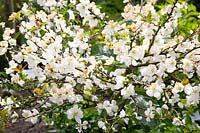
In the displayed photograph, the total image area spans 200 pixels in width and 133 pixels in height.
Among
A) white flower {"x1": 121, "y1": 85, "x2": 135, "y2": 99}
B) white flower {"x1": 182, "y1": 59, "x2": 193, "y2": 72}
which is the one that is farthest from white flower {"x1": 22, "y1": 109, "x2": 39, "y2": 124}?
white flower {"x1": 182, "y1": 59, "x2": 193, "y2": 72}

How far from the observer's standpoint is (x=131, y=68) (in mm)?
2020

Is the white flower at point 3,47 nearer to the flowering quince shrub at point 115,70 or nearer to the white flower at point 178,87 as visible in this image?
the flowering quince shrub at point 115,70

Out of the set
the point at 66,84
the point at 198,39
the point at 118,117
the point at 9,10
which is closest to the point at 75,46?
the point at 66,84

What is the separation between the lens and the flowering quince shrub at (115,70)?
6.06ft

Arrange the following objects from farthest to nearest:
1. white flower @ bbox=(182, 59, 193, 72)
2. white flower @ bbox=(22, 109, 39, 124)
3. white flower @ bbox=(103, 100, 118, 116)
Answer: white flower @ bbox=(22, 109, 39, 124)
white flower @ bbox=(103, 100, 118, 116)
white flower @ bbox=(182, 59, 193, 72)

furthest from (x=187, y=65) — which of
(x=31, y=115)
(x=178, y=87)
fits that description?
(x=31, y=115)

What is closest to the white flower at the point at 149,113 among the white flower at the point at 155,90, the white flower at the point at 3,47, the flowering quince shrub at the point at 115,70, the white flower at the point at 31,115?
the flowering quince shrub at the point at 115,70

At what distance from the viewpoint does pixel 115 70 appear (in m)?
1.98

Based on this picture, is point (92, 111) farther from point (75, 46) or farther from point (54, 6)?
point (54, 6)

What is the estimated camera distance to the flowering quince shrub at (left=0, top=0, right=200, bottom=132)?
6.06 feet

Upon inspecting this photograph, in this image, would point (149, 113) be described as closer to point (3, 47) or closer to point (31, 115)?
point (31, 115)

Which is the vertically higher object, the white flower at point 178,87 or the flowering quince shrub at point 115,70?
the flowering quince shrub at point 115,70

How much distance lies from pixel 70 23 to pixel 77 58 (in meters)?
0.54

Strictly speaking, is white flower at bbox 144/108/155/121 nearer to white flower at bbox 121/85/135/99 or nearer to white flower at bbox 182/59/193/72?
white flower at bbox 121/85/135/99
